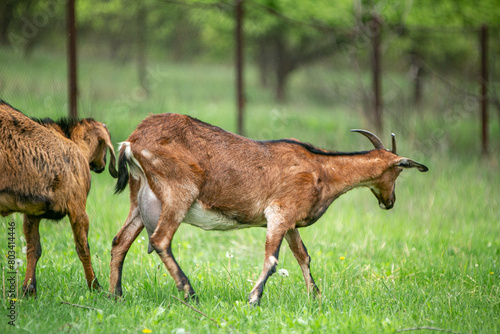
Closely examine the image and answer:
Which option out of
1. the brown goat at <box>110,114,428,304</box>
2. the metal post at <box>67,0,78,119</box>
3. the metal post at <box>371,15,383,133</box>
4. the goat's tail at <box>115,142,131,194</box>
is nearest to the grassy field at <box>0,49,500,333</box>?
the brown goat at <box>110,114,428,304</box>

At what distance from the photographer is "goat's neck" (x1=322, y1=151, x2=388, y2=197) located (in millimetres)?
4895

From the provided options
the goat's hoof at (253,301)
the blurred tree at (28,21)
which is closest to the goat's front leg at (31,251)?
the goat's hoof at (253,301)

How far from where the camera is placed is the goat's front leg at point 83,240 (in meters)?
4.40

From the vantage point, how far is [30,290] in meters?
4.48

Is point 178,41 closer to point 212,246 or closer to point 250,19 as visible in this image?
point 212,246

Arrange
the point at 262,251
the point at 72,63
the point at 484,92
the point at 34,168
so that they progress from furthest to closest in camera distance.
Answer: the point at 484,92 → the point at 72,63 → the point at 262,251 → the point at 34,168

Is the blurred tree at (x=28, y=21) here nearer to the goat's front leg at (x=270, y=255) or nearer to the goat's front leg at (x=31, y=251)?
the goat's front leg at (x=31, y=251)

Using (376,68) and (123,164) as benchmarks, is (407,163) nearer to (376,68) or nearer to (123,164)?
(123,164)

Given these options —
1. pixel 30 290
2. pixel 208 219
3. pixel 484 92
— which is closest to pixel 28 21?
pixel 30 290

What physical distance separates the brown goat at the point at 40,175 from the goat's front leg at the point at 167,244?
2.15ft

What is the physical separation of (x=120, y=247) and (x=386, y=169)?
2.57 meters

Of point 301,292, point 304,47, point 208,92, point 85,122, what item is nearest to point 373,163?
point 301,292

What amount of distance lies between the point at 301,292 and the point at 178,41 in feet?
18.2

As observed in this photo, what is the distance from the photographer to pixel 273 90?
1359 centimetres
